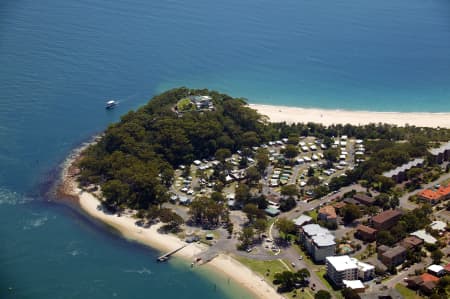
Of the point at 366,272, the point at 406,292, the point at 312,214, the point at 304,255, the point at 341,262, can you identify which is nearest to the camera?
the point at 406,292

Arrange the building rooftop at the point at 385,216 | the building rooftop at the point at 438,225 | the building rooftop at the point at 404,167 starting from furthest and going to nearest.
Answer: the building rooftop at the point at 404,167 < the building rooftop at the point at 385,216 < the building rooftop at the point at 438,225

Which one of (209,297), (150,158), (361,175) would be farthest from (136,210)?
(361,175)

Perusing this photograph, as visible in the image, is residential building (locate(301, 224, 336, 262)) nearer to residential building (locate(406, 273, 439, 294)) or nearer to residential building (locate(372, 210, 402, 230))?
residential building (locate(372, 210, 402, 230))

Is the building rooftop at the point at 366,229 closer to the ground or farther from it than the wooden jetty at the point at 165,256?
farther from it

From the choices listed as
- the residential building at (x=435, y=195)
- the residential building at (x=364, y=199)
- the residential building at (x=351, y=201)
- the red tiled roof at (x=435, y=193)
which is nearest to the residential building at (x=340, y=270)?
the residential building at (x=351, y=201)

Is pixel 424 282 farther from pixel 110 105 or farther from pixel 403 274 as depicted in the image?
pixel 110 105

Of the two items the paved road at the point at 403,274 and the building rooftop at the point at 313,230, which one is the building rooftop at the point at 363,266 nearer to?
the paved road at the point at 403,274

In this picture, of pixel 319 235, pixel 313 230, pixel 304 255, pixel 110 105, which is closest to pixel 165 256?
pixel 304 255
